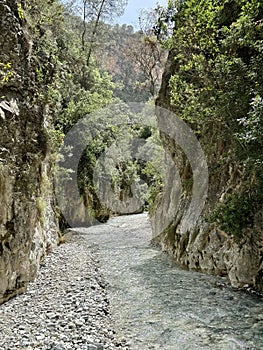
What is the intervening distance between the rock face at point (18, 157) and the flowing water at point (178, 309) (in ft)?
7.42

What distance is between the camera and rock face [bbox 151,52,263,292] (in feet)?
20.9

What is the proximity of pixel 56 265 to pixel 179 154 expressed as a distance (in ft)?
20.6

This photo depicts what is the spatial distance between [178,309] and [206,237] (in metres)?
2.81

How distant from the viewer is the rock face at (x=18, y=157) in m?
6.34

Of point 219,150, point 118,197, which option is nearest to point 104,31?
point 118,197

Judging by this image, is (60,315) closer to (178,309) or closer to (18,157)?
(178,309)

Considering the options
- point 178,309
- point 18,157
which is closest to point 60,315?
point 178,309

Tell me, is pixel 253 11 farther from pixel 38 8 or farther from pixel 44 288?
pixel 44 288

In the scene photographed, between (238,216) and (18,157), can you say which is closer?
(238,216)

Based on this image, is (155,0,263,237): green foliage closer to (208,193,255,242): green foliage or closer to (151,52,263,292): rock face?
(208,193,255,242): green foliage

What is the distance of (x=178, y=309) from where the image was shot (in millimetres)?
5914

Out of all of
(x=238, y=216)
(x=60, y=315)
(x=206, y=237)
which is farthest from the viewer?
(x=206, y=237)

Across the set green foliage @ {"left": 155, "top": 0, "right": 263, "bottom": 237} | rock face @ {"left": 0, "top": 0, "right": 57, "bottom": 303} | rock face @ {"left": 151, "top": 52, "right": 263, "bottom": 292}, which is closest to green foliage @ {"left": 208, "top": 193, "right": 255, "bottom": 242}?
green foliage @ {"left": 155, "top": 0, "right": 263, "bottom": 237}

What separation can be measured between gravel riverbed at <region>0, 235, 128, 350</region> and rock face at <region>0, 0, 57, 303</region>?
486 millimetres
